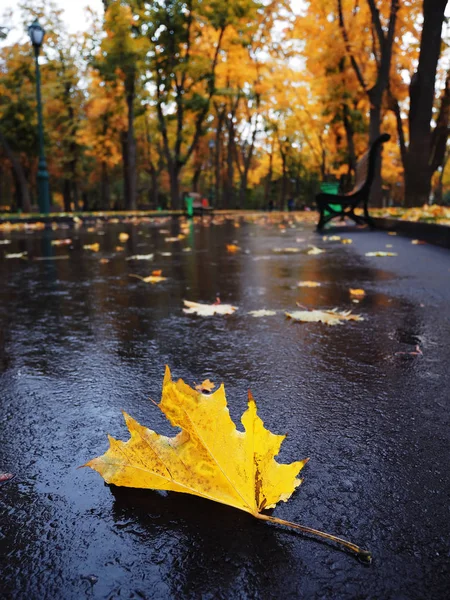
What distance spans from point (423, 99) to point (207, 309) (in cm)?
943

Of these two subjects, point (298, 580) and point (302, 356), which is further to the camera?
point (302, 356)

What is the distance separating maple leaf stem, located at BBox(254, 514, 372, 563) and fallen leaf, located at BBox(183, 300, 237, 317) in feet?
8.03

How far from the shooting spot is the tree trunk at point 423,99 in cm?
1070

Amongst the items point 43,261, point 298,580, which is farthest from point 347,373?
point 43,261

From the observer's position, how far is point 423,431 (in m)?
1.69

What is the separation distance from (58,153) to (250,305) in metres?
35.6

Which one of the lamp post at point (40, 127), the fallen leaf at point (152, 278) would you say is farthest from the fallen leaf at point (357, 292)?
the lamp post at point (40, 127)

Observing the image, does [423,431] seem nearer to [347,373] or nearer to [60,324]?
[347,373]

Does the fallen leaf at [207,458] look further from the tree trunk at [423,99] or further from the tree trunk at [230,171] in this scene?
the tree trunk at [230,171]

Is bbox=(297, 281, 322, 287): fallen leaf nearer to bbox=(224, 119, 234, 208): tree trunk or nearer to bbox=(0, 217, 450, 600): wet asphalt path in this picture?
bbox=(0, 217, 450, 600): wet asphalt path

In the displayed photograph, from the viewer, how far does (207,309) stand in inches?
148

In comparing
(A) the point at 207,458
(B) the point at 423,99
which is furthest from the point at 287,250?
(A) the point at 207,458

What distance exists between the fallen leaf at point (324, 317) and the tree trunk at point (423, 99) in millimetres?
9302

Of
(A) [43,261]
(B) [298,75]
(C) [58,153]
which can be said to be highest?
(B) [298,75]
